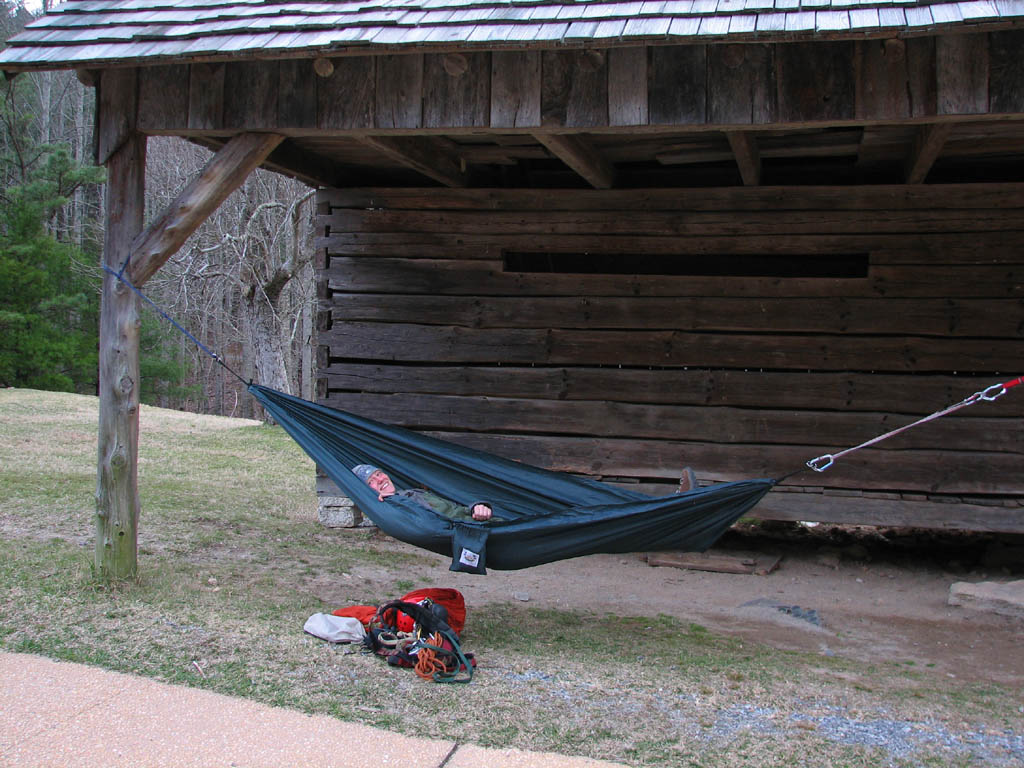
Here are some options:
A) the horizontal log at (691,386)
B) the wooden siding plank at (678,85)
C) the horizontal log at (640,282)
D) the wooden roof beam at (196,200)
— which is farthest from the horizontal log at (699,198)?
the wooden siding plank at (678,85)

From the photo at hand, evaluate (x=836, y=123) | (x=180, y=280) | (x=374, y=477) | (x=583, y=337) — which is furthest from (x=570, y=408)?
(x=180, y=280)

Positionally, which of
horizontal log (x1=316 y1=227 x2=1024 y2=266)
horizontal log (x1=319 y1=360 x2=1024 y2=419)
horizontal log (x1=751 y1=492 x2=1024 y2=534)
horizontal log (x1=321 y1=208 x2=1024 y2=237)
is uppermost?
horizontal log (x1=321 y1=208 x2=1024 y2=237)

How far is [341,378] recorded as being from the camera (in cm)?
703

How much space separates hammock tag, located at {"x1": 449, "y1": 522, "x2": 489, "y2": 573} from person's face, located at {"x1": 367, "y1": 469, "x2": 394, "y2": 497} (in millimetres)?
440

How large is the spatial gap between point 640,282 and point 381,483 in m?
2.78

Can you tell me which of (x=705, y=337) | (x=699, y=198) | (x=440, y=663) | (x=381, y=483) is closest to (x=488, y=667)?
(x=440, y=663)

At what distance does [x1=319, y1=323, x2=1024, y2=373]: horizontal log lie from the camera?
20.2 ft

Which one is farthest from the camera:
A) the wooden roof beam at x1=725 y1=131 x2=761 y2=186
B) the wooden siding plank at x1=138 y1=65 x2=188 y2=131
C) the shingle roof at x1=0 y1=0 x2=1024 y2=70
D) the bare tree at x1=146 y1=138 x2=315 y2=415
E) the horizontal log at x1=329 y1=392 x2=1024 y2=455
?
the bare tree at x1=146 y1=138 x2=315 y2=415

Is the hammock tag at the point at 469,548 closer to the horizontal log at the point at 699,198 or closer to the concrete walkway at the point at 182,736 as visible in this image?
the concrete walkway at the point at 182,736

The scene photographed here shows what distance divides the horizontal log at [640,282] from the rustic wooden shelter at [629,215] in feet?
0.06

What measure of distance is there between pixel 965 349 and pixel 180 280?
1418 centimetres

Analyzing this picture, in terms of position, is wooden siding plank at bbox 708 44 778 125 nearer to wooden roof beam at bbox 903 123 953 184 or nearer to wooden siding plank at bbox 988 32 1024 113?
wooden siding plank at bbox 988 32 1024 113

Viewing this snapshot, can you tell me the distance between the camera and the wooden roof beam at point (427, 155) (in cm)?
543

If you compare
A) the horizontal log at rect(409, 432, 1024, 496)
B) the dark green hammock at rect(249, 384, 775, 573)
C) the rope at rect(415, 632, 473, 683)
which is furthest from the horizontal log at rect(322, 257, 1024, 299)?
the rope at rect(415, 632, 473, 683)
